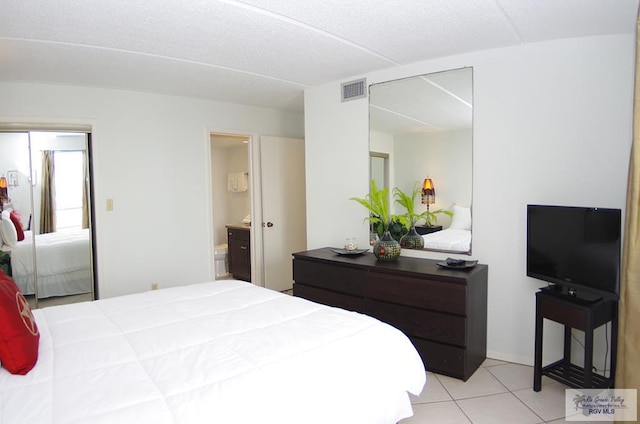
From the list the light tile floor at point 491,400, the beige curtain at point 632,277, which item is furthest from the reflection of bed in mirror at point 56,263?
the beige curtain at point 632,277

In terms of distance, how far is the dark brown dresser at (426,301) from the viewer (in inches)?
105

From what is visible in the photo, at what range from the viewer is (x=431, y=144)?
3.26m

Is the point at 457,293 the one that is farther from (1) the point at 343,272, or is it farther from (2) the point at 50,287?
(2) the point at 50,287

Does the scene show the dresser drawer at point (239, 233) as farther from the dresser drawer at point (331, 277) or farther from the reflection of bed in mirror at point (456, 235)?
the reflection of bed in mirror at point (456, 235)

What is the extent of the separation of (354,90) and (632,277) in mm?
2643

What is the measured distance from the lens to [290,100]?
4.49m

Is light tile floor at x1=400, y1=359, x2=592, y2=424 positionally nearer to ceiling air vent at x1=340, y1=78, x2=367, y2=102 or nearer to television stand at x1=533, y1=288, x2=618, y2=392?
television stand at x1=533, y1=288, x2=618, y2=392

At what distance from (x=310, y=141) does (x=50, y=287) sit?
308cm

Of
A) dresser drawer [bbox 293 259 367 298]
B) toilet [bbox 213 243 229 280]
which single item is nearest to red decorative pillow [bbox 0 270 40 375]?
dresser drawer [bbox 293 259 367 298]

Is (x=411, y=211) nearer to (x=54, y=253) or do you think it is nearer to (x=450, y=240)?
(x=450, y=240)

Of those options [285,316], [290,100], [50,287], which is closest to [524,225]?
[285,316]

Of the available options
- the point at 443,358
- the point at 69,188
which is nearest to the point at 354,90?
the point at 443,358

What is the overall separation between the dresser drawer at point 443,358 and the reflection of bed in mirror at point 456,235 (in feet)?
2.70

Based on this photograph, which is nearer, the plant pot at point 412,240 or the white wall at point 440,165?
the white wall at point 440,165
